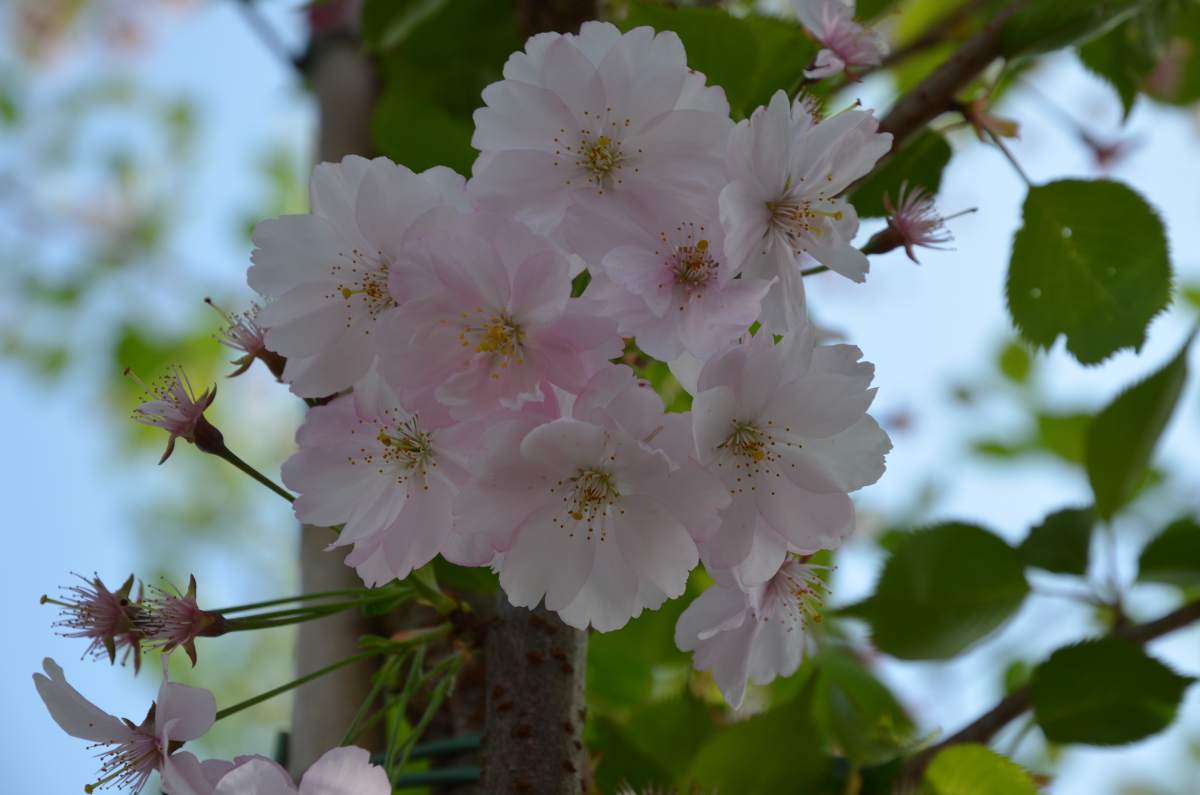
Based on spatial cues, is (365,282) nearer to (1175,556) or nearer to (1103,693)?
(1103,693)

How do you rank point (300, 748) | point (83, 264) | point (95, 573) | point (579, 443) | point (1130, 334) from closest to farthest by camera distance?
point (579, 443)
point (95, 573)
point (1130, 334)
point (300, 748)
point (83, 264)

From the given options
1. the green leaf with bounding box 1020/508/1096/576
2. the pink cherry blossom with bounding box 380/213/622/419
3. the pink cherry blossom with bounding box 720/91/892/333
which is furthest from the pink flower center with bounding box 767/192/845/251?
the green leaf with bounding box 1020/508/1096/576

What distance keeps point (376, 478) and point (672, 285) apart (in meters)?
0.20

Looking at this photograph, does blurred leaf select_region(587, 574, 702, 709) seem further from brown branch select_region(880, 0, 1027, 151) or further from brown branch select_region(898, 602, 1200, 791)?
brown branch select_region(880, 0, 1027, 151)

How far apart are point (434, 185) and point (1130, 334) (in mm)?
524

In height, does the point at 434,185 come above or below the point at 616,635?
above

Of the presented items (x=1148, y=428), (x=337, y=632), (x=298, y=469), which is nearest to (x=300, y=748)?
(x=337, y=632)

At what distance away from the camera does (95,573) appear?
25.4 inches

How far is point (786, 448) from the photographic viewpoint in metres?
0.59

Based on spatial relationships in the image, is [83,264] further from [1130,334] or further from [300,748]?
[1130,334]

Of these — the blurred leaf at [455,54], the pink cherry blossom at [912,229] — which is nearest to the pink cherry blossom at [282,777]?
the pink cherry blossom at [912,229]

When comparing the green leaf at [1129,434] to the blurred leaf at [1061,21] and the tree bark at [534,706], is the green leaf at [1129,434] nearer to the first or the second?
the blurred leaf at [1061,21]

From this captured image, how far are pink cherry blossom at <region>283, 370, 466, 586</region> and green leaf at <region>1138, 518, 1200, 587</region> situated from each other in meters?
0.72

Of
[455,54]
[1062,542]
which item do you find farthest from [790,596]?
[455,54]
